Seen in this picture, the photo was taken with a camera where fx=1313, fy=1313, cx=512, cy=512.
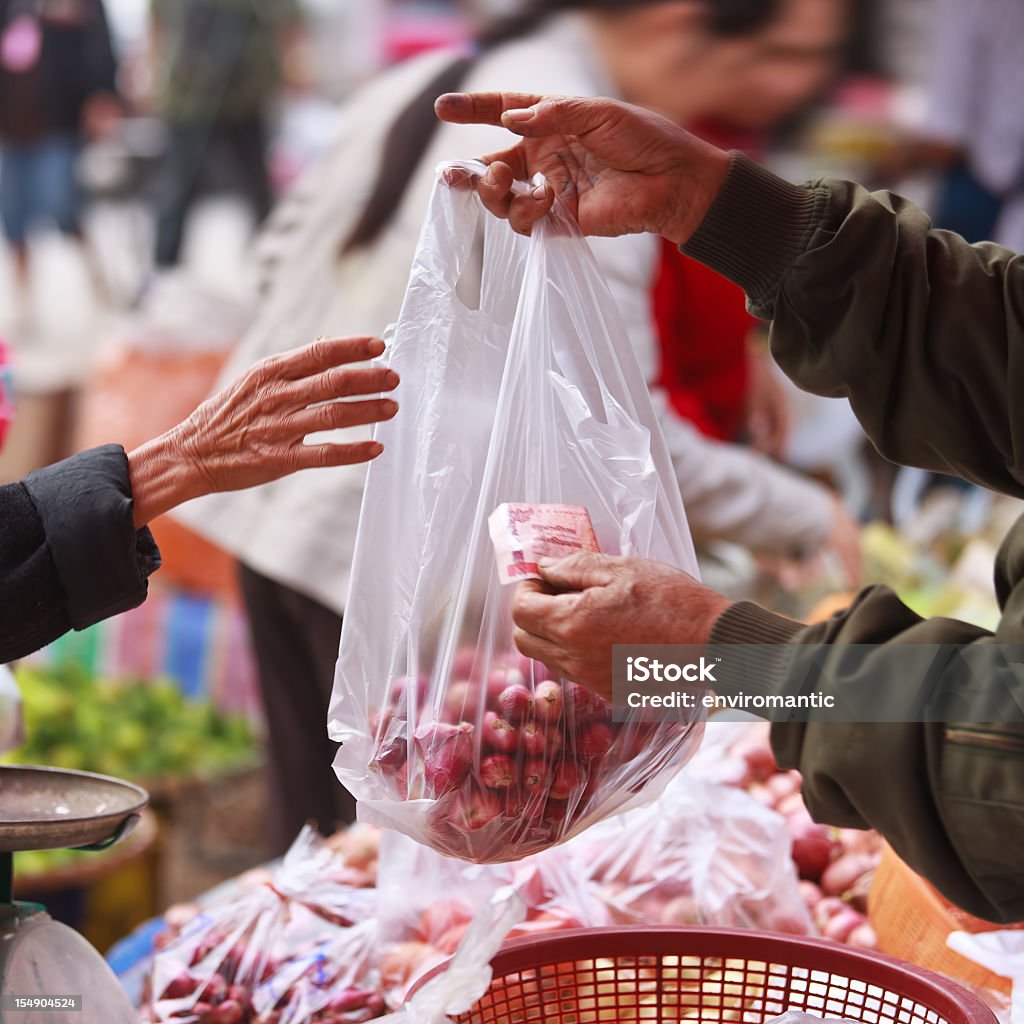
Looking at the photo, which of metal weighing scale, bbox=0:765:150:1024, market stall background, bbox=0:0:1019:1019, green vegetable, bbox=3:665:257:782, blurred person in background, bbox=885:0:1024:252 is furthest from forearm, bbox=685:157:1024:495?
blurred person in background, bbox=885:0:1024:252

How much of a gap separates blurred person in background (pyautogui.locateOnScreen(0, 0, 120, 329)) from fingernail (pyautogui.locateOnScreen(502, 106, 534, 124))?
4844 millimetres

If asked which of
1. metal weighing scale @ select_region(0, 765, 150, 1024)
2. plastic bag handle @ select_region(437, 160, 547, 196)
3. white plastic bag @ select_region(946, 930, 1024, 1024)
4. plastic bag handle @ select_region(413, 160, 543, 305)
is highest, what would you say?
plastic bag handle @ select_region(437, 160, 547, 196)

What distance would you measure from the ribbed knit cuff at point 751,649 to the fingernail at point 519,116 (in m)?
0.53

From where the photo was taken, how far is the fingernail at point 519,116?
128 cm

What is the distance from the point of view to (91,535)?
3.79 feet

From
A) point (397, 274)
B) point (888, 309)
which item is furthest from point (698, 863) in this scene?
point (397, 274)

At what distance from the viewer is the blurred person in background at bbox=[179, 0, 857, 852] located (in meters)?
2.17

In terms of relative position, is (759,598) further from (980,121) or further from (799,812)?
(980,121)

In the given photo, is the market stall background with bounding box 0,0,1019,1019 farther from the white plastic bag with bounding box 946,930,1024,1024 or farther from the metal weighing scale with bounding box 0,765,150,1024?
the metal weighing scale with bounding box 0,765,150,1024

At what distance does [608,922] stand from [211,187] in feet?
13.7

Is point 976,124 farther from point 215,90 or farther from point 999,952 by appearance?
point 999,952

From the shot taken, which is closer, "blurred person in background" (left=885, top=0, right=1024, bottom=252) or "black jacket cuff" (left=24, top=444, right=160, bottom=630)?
"black jacket cuff" (left=24, top=444, right=160, bottom=630)

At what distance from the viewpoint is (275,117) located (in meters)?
5.19

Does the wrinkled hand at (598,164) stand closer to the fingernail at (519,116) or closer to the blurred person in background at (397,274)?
the fingernail at (519,116)
